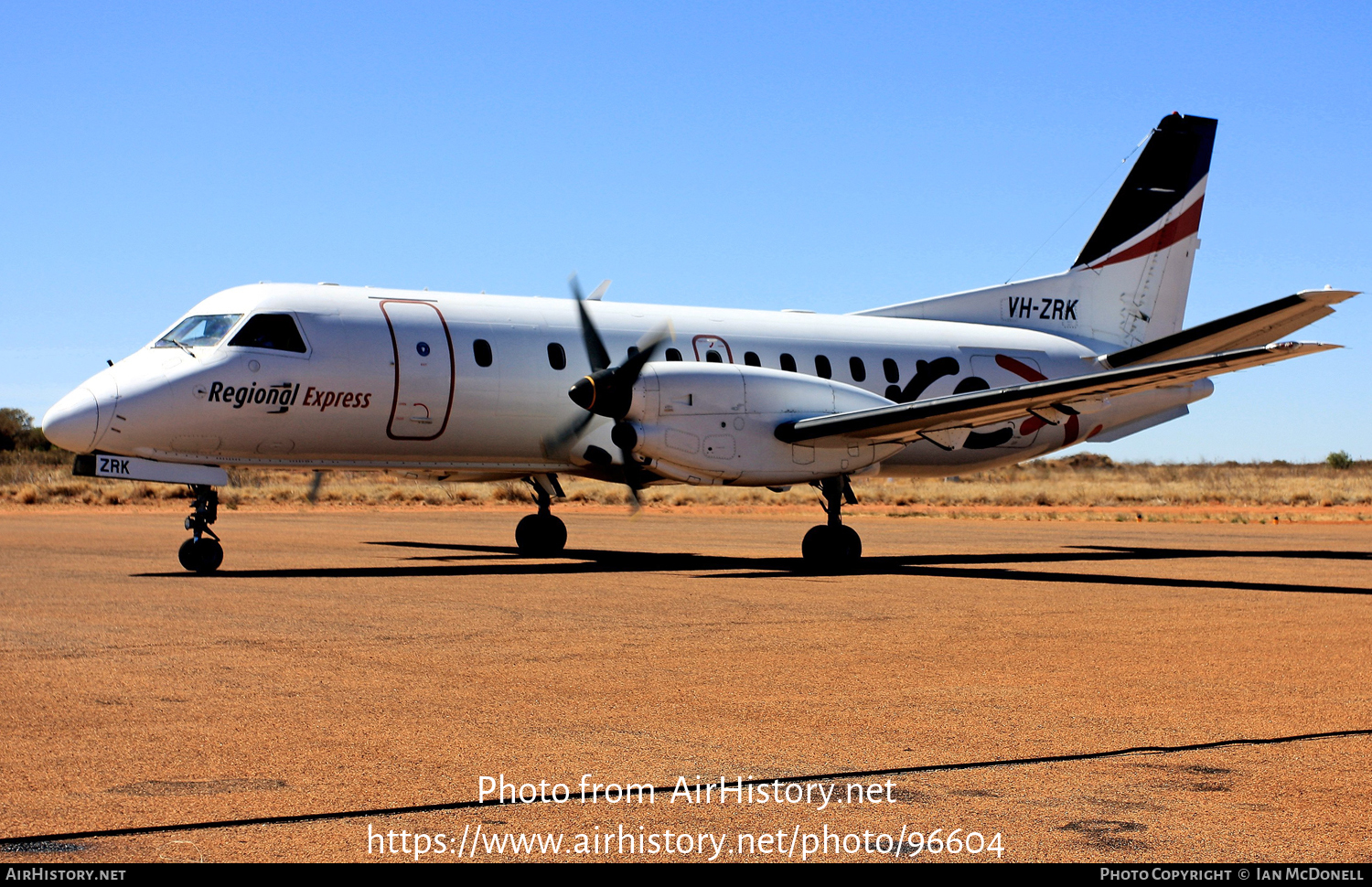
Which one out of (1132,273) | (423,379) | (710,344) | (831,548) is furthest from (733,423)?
(1132,273)

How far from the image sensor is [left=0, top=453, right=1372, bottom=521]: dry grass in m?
46.0

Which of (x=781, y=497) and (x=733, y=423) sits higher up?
(x=733, y=423)

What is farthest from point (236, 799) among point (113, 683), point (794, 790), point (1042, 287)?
point (1042, 287)

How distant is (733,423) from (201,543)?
7145 mm

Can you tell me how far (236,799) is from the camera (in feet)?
16.8

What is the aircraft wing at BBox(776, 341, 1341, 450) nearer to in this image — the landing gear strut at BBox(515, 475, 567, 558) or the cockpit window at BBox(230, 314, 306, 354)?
the landing gear strut at BBox(515, 475, 567, 558)

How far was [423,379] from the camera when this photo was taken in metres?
18.2

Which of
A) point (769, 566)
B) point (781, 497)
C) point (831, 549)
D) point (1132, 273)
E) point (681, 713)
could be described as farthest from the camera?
point (781, 497)

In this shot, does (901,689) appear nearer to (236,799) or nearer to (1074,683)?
(1074,683)

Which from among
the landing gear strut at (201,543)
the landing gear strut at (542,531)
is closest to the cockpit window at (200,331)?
the landing gear strut at (201,543)

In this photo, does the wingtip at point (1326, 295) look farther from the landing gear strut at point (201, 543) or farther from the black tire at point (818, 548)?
the landing gear strut at point (201, 543)

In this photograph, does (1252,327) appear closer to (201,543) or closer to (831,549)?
(831,549)

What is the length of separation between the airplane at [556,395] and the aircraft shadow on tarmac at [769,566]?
0.84 m

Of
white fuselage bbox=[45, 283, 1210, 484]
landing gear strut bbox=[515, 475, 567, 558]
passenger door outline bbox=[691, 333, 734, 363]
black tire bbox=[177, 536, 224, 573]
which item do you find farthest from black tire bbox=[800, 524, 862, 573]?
black tire bbox=[177, 536, 224, 573]
